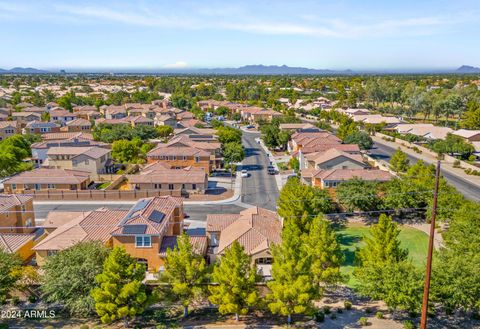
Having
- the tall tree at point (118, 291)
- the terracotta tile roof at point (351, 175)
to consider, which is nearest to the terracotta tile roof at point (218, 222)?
the tall tree at point (118, 291)

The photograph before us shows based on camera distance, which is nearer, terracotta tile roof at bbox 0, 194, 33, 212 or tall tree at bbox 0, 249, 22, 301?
tall tree at bbox 0, 249, 22, 301

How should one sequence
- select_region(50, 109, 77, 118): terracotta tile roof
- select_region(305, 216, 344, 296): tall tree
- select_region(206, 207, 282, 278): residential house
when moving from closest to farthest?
1. select_region(305, 216, 344, 296): tall tree
2. select_region(206, 207, 282, 278): residential house
3. select_region(50, 109, 77, 118): terracotta tile roof

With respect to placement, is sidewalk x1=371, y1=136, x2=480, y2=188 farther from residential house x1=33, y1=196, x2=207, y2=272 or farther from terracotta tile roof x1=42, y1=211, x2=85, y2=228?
terracotta tile roof x1=42, y1=211, x2=85, y2=228

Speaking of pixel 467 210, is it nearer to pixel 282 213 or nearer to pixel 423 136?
pixel 282 213

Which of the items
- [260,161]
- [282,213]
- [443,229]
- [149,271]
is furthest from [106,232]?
[260,161]

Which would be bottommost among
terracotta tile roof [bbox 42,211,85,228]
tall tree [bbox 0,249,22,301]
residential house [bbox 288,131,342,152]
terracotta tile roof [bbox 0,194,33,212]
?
terracotta tile roof [bbox 42,211,85,228]

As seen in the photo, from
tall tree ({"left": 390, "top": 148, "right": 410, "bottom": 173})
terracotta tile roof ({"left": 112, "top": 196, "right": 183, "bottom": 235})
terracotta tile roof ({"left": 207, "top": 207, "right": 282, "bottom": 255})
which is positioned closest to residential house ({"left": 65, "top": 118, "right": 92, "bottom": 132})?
terracotta tile roof ({"left": 112, "top": 196, "right": 183, "bottom": 235})

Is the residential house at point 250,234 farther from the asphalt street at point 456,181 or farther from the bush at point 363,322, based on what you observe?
the asphalt street at point 456,181
